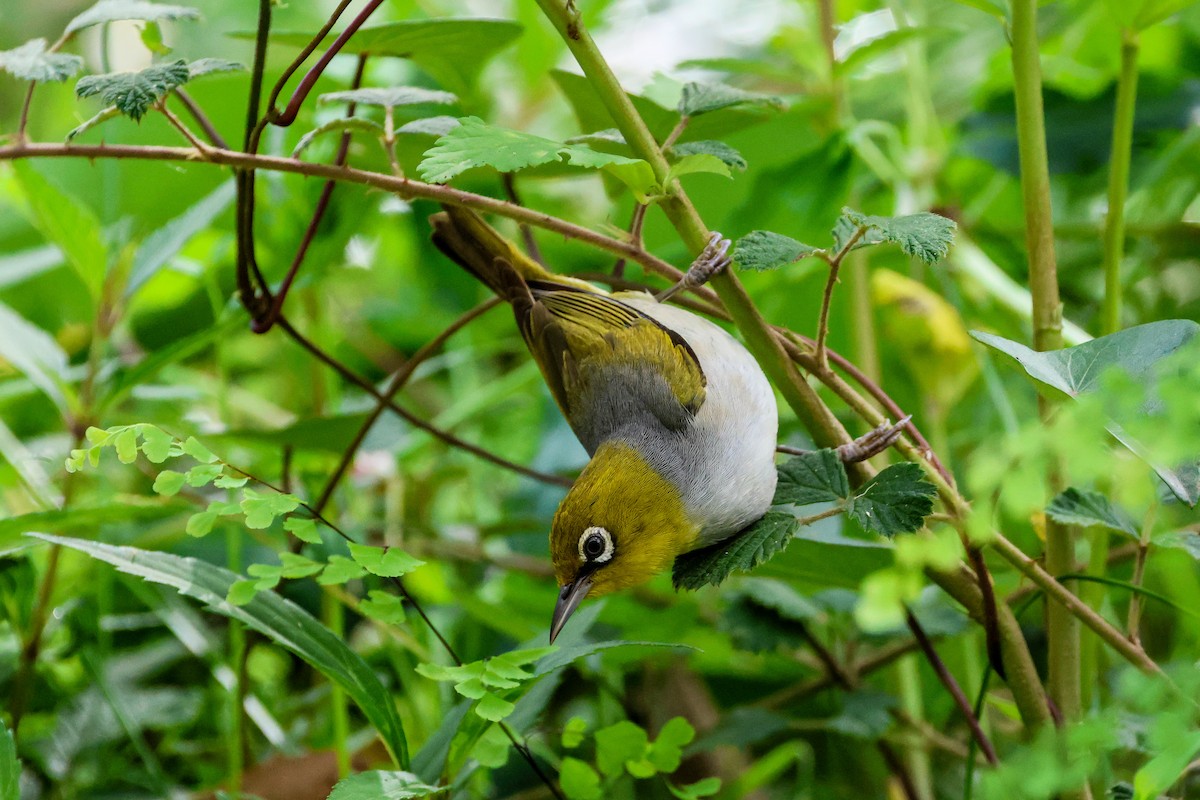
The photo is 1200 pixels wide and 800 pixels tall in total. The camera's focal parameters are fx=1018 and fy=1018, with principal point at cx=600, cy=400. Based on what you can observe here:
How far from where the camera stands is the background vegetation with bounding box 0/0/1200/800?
1.00 m

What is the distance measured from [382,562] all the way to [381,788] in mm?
216

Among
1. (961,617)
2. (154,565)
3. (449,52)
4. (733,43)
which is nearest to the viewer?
(154,565)

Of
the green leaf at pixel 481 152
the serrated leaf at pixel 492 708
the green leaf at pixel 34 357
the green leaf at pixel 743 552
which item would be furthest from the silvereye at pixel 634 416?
the green leaf at pixel 34 357

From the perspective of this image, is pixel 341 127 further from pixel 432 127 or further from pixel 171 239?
pixel 171 239

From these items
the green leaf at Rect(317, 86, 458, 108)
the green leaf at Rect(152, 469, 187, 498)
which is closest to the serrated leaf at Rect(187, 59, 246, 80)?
the green leaf at Rect(317, 86, 458, 108)

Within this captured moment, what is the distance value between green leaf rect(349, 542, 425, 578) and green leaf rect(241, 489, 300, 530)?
3.0 inches

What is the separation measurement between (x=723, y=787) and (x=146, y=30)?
146 centimetres

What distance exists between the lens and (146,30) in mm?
1197

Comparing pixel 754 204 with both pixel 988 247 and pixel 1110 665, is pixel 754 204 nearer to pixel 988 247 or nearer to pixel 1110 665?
pixel 988 247

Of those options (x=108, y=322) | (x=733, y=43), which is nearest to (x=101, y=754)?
(x=108, y=322)

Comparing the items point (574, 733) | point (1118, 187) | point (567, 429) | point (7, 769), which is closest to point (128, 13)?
point (7, 769)

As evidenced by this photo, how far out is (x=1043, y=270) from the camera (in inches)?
45.9

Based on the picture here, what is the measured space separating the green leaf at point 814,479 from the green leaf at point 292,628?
512mm

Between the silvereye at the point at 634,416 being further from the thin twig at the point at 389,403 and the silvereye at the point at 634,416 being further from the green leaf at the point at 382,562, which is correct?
the green leaf at the point at 382,562
